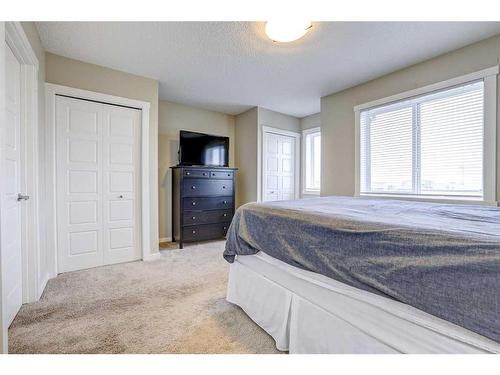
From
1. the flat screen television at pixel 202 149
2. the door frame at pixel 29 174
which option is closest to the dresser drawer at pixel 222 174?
the flat screen television at pixel 202 149

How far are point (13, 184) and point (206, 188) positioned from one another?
2355mm

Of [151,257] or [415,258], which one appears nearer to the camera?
[415,258]

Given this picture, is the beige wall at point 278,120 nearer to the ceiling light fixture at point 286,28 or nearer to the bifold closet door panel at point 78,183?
the ceiling light fixture at point 286,28

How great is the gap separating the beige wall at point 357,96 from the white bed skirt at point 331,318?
7.14ft

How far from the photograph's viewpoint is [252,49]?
2.45m

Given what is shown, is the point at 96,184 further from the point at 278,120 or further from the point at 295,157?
the point at 295,157

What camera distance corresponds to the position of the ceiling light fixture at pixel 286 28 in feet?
6.18

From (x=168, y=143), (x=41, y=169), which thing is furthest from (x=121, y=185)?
(x=168, y=143)

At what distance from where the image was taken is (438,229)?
85 centimetres

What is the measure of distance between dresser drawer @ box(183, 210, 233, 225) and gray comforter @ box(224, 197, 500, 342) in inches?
101

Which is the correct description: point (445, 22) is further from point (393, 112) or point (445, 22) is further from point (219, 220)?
point (219, 220)

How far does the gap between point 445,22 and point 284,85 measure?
1.78m

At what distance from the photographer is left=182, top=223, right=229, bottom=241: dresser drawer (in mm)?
3686

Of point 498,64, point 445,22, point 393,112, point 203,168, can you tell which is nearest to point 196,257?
point 203,168
